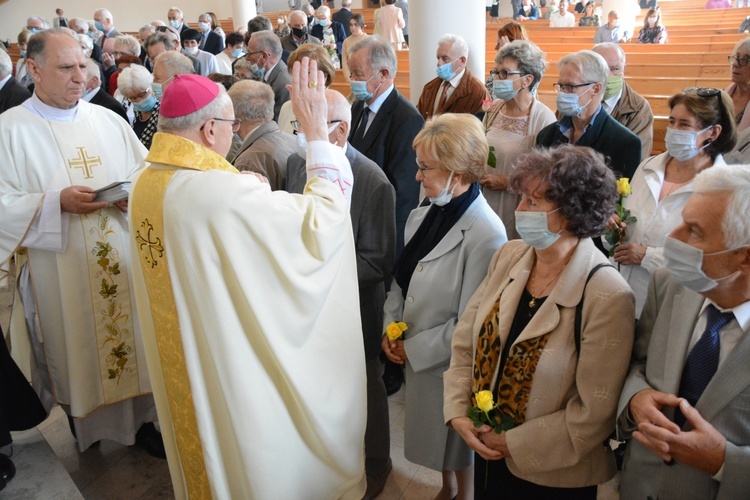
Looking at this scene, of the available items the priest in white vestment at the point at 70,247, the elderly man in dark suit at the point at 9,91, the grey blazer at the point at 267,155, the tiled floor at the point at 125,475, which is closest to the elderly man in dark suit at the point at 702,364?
the tiled floor at the point at 125,475

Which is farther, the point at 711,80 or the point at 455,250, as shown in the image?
the point at 711,80

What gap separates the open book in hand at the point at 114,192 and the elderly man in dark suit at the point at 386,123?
1.44 meters

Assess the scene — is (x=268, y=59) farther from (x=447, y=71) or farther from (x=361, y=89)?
(x=361, y=89)

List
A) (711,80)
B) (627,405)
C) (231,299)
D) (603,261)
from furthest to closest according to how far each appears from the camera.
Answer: (711,80), (231,299), (603,261), (627,405)

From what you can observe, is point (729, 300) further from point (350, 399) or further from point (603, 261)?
point (350, 399)

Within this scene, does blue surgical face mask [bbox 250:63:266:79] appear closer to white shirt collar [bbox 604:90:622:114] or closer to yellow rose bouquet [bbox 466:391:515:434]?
white shirt collar [bbox 604:90:622:114]

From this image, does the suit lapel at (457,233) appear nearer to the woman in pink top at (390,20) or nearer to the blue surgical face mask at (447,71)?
the blue surgical face mask at (447,71)

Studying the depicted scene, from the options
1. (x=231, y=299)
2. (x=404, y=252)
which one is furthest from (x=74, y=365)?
(x=404, y=252)

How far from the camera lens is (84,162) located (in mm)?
2875

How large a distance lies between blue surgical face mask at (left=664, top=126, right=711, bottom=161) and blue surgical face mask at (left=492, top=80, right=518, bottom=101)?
4.24ft

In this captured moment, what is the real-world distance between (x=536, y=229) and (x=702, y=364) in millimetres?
562

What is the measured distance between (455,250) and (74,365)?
1.93 m

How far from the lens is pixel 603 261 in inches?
70.6

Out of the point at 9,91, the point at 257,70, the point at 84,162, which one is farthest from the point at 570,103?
the point at 9,91
